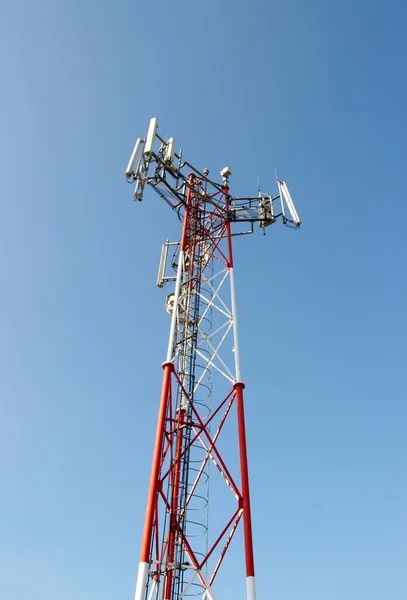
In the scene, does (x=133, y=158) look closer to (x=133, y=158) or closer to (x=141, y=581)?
(x=133, y=158)

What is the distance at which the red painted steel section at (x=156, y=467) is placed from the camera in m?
11.3

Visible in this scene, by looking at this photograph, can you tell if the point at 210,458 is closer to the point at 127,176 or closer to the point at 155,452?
the point at 155,452

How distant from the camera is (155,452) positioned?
12.9 meters

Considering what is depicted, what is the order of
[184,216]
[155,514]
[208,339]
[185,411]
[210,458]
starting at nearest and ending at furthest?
1. [155,514]
2. [210,458]
3. [185,411]
4. [208,339]
5. [184,216]

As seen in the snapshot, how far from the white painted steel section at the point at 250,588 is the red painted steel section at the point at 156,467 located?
8.83 feet

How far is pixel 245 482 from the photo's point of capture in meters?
13.5

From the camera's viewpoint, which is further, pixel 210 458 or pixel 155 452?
pixel 210 458

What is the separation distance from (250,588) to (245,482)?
8.46 ft

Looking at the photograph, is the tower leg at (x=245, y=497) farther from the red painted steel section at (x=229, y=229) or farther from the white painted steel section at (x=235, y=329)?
the red painted steel section at (x=229, y=229)

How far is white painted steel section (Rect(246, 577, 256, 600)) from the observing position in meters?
11.7

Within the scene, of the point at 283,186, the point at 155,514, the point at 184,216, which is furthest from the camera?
the point at 283,186

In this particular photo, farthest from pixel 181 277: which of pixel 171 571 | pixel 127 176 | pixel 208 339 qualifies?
pixel 171 571

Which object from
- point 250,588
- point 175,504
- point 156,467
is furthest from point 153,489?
point 250,588

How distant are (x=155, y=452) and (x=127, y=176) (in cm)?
971
